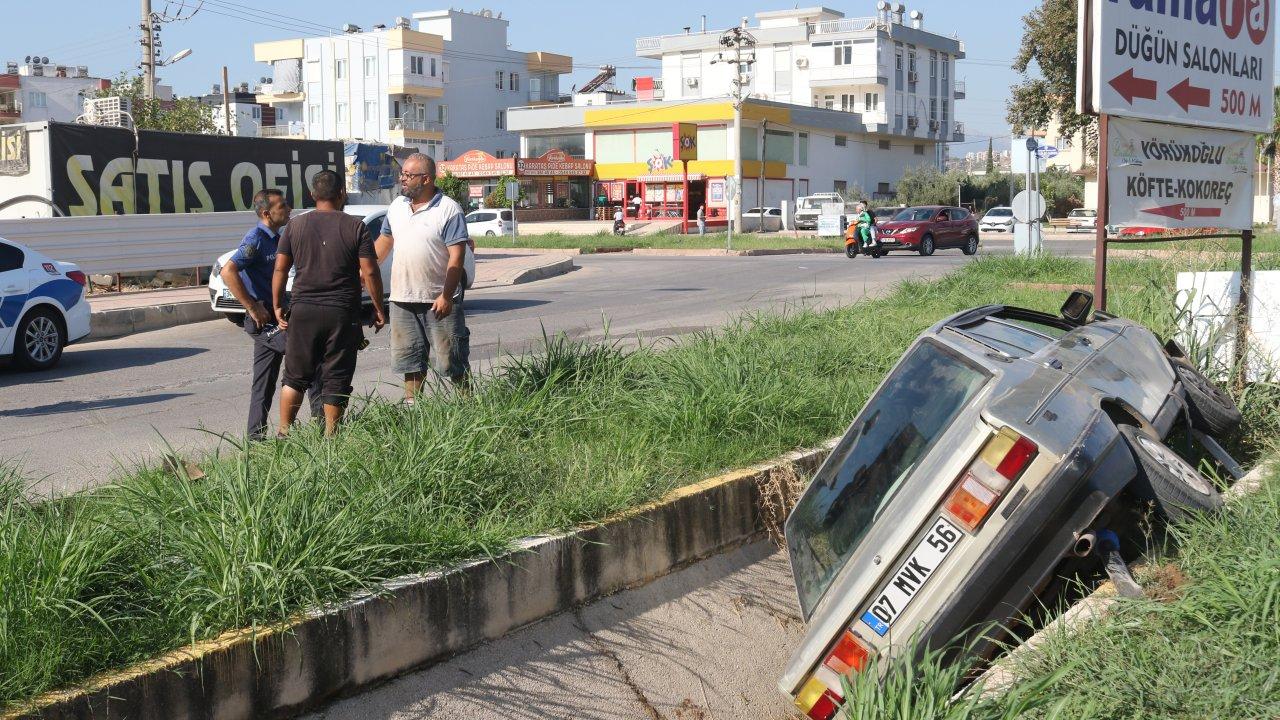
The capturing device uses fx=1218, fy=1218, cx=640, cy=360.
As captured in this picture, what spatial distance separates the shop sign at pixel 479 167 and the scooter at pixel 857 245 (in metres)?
37.3

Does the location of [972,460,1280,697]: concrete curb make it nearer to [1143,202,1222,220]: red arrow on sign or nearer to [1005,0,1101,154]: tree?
[1143,202,1222,220]: red arrow on sign

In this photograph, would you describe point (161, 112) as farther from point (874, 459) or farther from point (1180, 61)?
point (874, 459)

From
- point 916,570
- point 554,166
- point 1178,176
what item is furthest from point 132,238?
point 554,166

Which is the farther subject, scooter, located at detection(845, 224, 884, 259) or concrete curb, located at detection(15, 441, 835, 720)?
scooter, located at detection(845, 224, 884, 259)

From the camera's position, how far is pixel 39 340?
1222cm

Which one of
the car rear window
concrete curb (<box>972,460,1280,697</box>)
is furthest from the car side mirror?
concrete curb (<box>972,460,1280,697</box>)

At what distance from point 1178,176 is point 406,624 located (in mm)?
6331

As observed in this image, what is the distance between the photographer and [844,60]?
90.7 metres

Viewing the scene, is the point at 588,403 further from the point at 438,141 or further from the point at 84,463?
the point at 438,141

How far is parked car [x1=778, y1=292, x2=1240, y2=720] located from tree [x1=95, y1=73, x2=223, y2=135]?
36859mm

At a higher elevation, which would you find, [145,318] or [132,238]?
[132,238]

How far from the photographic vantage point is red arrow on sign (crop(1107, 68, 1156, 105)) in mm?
7504

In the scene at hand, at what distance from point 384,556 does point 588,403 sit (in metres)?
2.34

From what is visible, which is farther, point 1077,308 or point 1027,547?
point 1077,308
